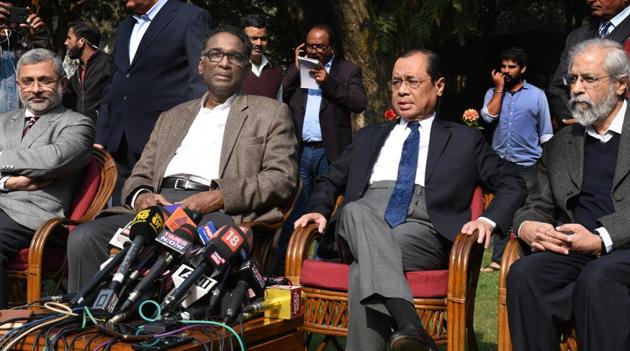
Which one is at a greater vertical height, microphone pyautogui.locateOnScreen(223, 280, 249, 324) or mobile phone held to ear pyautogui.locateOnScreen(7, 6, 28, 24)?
mobile phone held to ear pyautogui.locateOnScreen(7, 6, 28, 24)

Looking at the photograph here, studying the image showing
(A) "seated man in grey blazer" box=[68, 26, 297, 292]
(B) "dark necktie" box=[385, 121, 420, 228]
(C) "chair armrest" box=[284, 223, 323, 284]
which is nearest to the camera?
(C) "chair armrest" box=[284, 223, 323, 284]

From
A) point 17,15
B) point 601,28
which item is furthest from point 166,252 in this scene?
point 17,15

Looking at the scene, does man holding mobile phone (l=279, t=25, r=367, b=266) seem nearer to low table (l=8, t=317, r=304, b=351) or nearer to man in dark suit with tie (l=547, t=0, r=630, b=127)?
man in dark suit with tie (l=547, t=0, r=630, b=127)

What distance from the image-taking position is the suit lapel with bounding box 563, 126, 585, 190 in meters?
5.18

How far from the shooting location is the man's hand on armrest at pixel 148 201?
19.1 ft

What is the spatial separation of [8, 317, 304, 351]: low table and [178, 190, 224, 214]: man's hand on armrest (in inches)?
43.7

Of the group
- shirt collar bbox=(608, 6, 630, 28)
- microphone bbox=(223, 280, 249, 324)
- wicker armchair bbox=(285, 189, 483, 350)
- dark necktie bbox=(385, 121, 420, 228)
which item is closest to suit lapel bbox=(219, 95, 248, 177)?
wicker armchair bbox=(285, 189, 483, 350)

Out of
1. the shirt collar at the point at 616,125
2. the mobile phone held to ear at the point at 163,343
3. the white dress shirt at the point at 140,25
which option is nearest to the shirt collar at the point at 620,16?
the shirt collar at the point at 616,125

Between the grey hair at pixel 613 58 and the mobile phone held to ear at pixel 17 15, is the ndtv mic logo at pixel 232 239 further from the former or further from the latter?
the mobile phone held to ear at pixel 17 15

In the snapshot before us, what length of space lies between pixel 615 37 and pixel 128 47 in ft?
9.91

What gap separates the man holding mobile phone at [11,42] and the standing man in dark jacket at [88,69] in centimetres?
124

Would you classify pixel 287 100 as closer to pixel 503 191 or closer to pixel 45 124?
pixel 45 124

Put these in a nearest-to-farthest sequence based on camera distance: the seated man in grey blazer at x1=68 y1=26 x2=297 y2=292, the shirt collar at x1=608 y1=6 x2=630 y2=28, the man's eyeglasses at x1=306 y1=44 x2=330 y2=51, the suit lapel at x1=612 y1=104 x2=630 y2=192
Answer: the suit lapel at x1=612 y1=104 x2=630 y2=192
the seated man in grey blazer at x1=68 y1=26 x2=297 y2=292
the shirt collar at x1=608 y1=6 x2=630 y2=28
the man's eyeglasses at x1=306 y1=44 x2=330 y2=51

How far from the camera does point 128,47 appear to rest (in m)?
7.00
